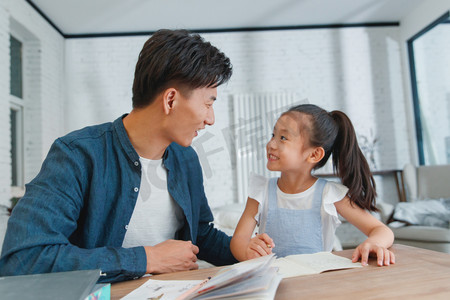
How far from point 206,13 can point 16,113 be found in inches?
102

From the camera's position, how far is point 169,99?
47.1 inches

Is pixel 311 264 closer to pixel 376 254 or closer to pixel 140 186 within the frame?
pixel 376 254

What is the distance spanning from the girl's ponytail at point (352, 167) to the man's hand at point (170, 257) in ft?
2.19

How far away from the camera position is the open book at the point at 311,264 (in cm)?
86

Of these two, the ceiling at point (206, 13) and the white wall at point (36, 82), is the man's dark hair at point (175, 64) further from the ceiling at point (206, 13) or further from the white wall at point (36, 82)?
the ceiling at point (206, 13)

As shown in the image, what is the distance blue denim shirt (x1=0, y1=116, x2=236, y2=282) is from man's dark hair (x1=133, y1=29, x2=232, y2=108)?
17 cm

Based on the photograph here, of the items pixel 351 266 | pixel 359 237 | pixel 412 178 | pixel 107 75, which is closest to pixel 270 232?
pixel 351 266

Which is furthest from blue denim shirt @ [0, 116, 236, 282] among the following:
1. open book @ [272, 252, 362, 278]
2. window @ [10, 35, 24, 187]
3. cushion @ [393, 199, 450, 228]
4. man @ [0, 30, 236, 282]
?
window @ [10, 35, 24, 187]

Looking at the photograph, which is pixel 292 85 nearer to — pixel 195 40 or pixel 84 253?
pixel 195 40

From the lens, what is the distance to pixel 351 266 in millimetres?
897

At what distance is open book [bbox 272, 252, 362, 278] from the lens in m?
0.86

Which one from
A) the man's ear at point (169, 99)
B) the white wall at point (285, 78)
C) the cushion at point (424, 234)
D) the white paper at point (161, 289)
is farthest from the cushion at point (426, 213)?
the white paper at point (161, 289)

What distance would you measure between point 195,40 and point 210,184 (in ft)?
13.0

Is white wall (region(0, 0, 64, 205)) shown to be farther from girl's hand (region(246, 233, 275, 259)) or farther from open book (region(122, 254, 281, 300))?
open book (region(122, 254, 281, 300))
